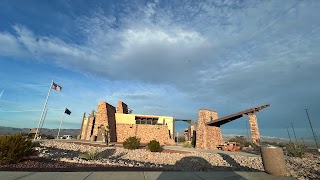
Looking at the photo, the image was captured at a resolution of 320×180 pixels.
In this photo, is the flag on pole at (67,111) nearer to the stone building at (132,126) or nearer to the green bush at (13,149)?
the stone building at (132,126)

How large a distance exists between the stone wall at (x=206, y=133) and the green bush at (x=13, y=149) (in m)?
18.5

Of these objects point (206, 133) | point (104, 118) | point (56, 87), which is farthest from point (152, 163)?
point (104, 118)

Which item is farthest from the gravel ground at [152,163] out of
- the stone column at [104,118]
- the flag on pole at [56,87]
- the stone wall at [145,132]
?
the stone wall at [145,132]

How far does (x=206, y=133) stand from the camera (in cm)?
2247

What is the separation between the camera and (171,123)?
41.4 m

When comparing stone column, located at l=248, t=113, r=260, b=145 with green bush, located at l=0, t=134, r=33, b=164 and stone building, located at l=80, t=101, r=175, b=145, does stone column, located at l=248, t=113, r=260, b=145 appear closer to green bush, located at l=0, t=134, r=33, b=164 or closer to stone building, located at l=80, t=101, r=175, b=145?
green bush, located at l=0, t=134, r=33, b=164

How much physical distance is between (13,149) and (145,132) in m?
30.6

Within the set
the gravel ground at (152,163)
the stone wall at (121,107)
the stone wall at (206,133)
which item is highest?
the stone wall at (121,107)

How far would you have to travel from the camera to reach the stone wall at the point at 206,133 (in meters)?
22.3

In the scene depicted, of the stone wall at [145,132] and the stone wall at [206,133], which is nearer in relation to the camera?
the stone wall at [206,133]

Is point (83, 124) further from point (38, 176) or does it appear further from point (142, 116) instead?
point (38, 176)

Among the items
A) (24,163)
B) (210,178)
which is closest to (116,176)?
(210,178)

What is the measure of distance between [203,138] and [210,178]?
1764 cm

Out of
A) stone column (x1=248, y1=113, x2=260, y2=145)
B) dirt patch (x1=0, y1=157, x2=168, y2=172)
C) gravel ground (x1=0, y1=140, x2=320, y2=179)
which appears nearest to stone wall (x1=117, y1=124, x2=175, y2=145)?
stone column (x1=248, y1=113, x2=260, y2=145)
